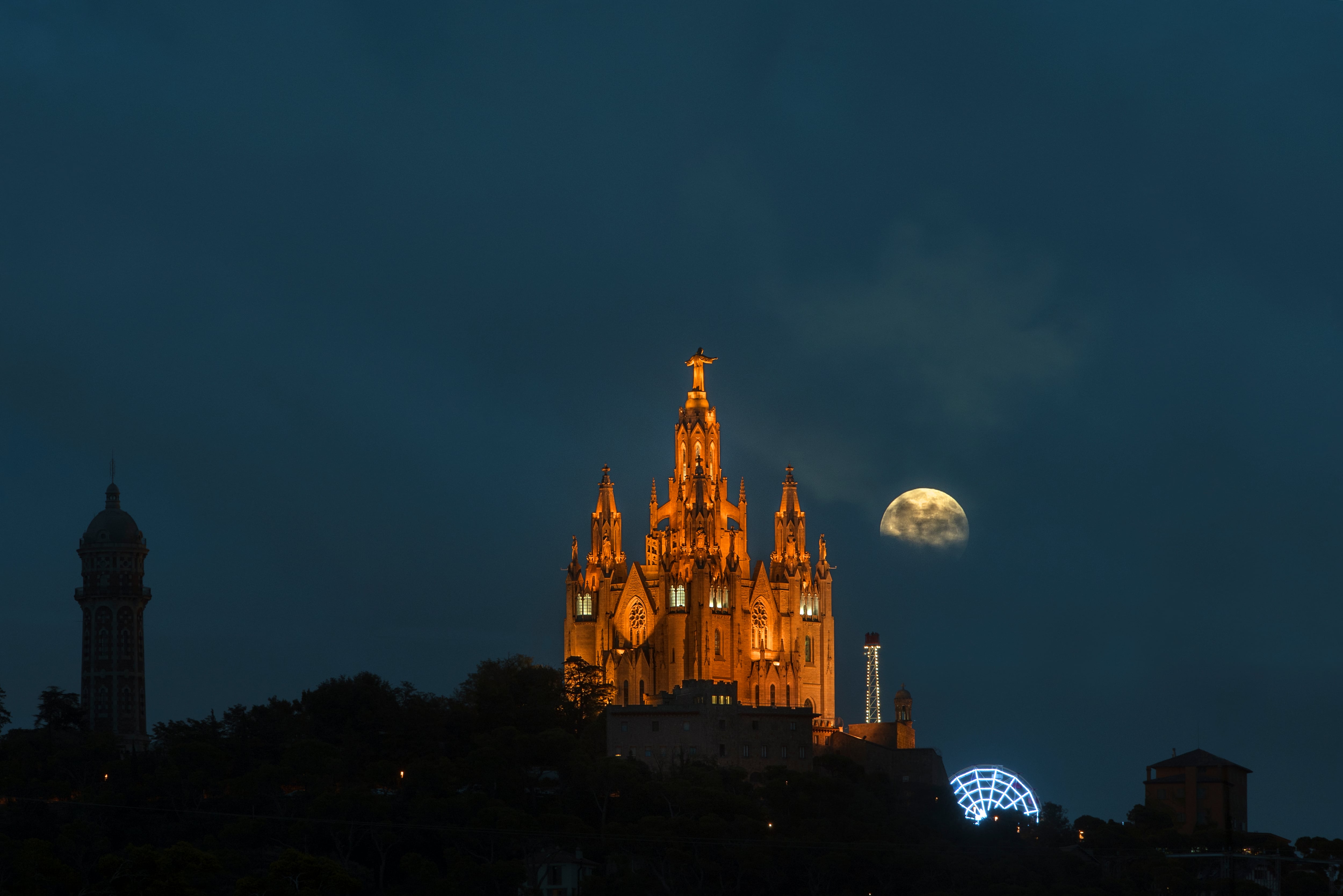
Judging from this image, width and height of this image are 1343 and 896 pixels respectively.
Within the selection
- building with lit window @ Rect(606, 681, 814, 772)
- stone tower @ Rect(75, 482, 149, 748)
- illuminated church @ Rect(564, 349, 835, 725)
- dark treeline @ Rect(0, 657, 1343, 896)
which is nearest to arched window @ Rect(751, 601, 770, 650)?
illuminated church @ Rect(564, 349, 835, 725)

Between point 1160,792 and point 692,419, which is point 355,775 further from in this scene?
point 1160,792

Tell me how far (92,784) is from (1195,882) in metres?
61.4

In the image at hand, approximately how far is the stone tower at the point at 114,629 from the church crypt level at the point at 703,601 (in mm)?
30585

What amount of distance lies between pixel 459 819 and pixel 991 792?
47.1 metres

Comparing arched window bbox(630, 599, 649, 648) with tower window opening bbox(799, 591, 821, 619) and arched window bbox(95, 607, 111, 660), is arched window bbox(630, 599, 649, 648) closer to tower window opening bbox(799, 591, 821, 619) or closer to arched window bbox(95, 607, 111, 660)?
tower window opening bbox(799, 591, 821, 619)

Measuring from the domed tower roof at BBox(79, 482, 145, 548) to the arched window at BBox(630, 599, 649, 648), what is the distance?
36.2 metres

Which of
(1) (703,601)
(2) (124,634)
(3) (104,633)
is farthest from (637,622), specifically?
(3) (104,633)

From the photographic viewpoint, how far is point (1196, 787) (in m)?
168

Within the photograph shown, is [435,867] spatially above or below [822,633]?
below

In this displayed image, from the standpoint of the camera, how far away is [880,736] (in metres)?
145

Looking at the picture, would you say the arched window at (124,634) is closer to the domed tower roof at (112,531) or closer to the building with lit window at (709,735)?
the domed tower roof at (112,531)

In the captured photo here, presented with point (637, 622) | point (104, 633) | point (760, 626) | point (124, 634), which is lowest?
point (124, 634)

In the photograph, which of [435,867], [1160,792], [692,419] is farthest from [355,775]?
[1160,792]

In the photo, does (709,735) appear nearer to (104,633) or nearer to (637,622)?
(637,622)
